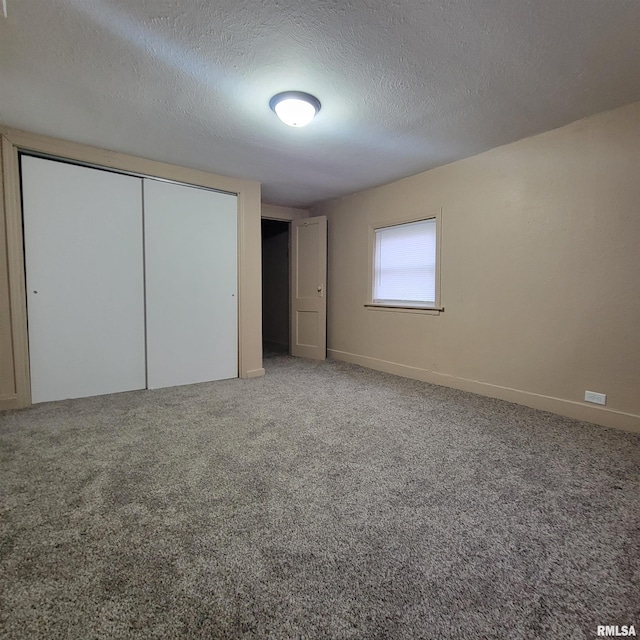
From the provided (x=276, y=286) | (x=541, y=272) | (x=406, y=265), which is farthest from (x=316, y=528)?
(x=276, y=286)

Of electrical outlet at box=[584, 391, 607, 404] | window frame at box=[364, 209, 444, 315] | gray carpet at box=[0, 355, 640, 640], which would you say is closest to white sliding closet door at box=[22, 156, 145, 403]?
gray carpet at box=[0, 355, 640, 640]

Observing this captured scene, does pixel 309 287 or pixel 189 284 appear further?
pixel 309 287

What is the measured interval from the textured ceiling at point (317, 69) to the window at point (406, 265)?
3.36 feet

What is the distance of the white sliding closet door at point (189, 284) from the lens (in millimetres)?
3586

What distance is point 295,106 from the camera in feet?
7.60

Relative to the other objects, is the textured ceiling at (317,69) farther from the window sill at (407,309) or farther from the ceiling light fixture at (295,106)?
the window sill at (407,309)

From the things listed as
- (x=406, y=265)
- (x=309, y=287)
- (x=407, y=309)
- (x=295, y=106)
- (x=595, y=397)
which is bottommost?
(x=595, y=397)

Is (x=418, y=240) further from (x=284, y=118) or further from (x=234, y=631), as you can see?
(x=234, y=631)

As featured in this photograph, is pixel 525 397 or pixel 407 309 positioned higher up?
pixel 407 309

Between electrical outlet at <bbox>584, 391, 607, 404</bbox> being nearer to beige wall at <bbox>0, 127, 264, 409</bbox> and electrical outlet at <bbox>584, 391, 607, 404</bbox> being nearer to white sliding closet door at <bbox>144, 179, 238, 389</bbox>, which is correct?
white sliding closet door at <bbox>144, 179, 238, 389</bbox>

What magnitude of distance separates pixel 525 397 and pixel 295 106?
120 inches

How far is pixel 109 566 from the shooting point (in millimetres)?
1233

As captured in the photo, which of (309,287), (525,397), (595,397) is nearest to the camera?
(595,397)

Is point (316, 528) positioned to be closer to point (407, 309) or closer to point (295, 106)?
point (295, 106)
